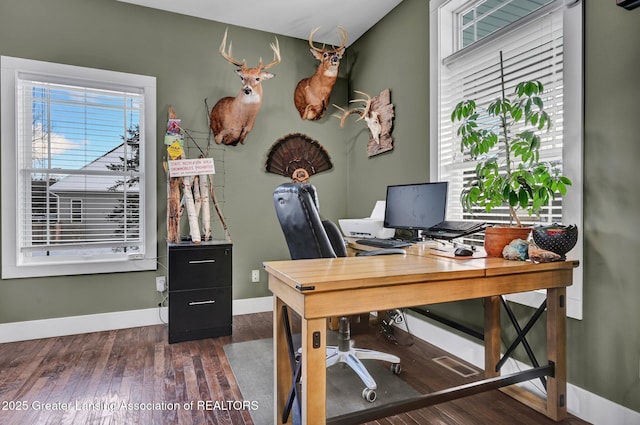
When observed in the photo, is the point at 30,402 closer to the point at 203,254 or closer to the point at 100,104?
the point at 203,254

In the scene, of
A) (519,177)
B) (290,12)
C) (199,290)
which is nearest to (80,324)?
(199,290)

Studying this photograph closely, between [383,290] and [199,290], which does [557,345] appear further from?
[199,290]

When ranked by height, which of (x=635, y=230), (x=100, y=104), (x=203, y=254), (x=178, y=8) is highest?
(x=178, y=8)

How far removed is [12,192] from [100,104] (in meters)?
0.98

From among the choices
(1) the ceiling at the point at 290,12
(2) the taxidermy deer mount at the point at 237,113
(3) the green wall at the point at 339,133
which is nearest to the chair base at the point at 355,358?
(3) the green wall at the point at 339,133

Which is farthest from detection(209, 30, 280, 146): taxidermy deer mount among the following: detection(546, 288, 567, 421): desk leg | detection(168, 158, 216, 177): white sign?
detection(546, 288, 567, 421): desk leg

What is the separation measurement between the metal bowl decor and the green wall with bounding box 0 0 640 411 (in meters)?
0.24

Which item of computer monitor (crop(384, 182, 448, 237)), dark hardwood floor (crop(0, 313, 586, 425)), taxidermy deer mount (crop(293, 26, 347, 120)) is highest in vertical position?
taxidermy deer mount (crop(293, 26, 347, 120))

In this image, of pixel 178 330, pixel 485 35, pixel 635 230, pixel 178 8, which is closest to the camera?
pixel 635 230

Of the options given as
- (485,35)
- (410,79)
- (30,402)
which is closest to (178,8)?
(410,79)

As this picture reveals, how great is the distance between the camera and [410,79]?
3129 millimetres

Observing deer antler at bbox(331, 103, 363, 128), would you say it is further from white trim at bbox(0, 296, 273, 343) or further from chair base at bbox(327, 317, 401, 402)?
white trim at bbox(0, 296, 273, 343)

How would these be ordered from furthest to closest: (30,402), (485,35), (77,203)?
1. (77,203)
2. (485,35)
3. (30,402)

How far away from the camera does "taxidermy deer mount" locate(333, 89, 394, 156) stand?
3377 millimetres
